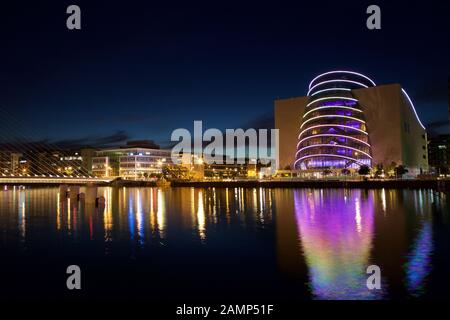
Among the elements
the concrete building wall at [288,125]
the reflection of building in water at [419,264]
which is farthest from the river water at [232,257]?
the concrete building wall at [288,125]

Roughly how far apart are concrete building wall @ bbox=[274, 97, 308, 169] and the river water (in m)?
62.7

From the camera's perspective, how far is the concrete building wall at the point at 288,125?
82375 mm

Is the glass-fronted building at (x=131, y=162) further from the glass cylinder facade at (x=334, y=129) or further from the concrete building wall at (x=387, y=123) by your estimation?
the glass cylinder facade at (x=334, y=129)

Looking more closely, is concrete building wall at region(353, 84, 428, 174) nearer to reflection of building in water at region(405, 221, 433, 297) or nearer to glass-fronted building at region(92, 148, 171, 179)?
glass-fronted building at region(92, 148, 171, 179)

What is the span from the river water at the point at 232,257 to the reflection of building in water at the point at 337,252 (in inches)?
1.0

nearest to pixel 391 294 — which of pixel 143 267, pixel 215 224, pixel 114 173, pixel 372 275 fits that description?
pixel 372 275

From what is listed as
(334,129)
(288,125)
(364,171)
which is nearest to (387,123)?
(334,129)

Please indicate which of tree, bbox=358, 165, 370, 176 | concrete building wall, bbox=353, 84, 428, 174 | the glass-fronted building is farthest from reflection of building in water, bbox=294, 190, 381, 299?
the glass-fronted building

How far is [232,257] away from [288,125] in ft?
242

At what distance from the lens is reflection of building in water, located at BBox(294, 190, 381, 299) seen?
26.8 feet

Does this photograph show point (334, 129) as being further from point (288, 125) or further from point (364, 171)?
point (288, 125)

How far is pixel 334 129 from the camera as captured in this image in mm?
72062
